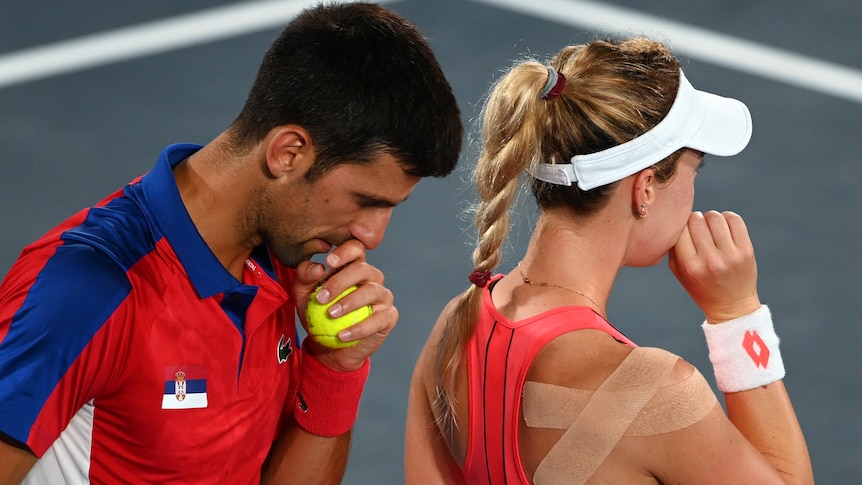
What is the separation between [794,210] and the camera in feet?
22.8

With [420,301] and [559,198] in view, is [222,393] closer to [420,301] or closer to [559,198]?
[559,198]

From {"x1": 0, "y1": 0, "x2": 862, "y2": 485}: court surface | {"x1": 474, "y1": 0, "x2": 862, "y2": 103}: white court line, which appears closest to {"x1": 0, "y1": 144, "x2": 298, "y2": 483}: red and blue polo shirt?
{"x1": 0, "y1": 0, "x2": 862, "y2": 485}: court surface

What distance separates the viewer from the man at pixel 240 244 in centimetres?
305

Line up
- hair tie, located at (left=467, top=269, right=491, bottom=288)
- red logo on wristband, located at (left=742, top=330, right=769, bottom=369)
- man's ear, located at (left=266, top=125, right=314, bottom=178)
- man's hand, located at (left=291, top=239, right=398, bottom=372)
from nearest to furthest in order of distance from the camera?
man's ear, located at (left=266, top=125, right=314, bottom=178), man's hand, located at (left=291, top=239, right=398, bottom=372), red logo on wristband, located at (left=742, top=330, right=769, bottom=369), hair tie, located at (left=467, top=269, right=491, bottom=288)

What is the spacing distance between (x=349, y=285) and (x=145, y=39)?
5.15 m

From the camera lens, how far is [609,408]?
3127 mm

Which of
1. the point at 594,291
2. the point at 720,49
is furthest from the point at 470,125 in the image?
the point at 594,291

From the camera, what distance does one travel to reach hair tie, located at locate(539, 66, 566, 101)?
11.1 ft

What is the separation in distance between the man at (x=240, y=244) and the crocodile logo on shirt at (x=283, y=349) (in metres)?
0.03

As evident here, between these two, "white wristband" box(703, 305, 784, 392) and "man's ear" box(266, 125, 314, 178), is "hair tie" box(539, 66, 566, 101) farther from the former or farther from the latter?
"white wristband" box(703, 305, 784, 392)

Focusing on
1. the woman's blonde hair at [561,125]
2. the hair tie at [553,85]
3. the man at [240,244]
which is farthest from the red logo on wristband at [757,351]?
the man at [240,244]

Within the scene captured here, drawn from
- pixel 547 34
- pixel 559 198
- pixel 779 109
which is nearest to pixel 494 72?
pixel 547 34

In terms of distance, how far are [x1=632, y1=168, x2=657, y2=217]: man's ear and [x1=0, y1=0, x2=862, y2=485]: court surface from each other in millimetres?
2746

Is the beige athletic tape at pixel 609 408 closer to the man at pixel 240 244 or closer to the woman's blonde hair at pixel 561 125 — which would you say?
the woman's blonde hair at pixel 561 125
